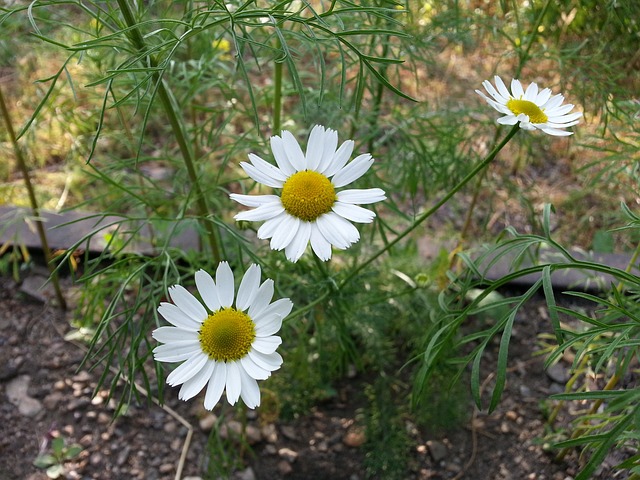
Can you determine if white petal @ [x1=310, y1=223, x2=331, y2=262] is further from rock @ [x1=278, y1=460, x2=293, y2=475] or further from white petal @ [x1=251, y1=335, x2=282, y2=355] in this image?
rock @ [x1=278, y1=460, x2=293, y2=475]

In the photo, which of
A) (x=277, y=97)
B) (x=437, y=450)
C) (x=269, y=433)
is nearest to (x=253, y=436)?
(x=269, y=433)

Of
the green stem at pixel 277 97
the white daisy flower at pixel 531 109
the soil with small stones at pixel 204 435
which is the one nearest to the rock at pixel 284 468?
the soil with small stones at pixel 204 435

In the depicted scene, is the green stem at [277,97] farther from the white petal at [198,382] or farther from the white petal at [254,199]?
the white petal at [198,382]

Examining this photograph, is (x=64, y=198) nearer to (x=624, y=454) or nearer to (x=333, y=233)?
(x=333, y=233)

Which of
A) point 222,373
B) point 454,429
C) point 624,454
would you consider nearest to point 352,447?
point 454,429

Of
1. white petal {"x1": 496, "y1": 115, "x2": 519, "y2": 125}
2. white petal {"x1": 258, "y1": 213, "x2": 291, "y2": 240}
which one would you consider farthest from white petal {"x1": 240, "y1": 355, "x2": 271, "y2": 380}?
white petal {"x1": 496, "y1": 115, "x2": 519, "y2": 125}

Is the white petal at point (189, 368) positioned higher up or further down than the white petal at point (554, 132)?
further down
